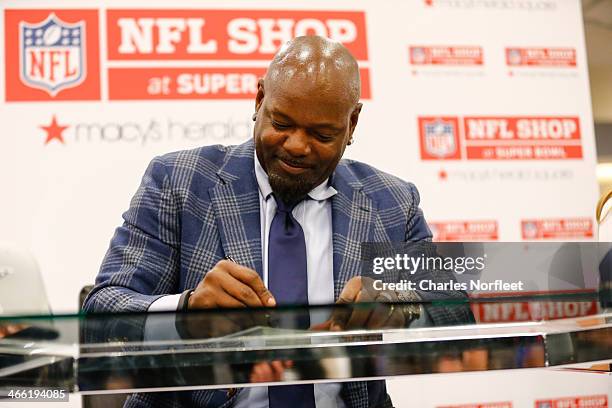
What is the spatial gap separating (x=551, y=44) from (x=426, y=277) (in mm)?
3133

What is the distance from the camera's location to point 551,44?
3652mm

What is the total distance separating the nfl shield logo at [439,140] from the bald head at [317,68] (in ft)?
6.40

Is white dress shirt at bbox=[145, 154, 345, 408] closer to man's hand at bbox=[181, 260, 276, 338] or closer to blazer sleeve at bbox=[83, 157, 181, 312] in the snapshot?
blazer sleeve at bbox=[83, 157, 181, 312]

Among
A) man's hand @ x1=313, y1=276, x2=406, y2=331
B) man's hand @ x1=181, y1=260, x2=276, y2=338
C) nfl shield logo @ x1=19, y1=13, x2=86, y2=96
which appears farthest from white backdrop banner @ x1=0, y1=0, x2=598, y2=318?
man's hand @ x1=313, y1=276, x2=406, y2=331

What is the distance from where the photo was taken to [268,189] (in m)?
1.66

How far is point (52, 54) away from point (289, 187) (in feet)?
6.97

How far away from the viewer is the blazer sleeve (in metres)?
1.38

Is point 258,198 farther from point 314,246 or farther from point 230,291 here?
point 230,291

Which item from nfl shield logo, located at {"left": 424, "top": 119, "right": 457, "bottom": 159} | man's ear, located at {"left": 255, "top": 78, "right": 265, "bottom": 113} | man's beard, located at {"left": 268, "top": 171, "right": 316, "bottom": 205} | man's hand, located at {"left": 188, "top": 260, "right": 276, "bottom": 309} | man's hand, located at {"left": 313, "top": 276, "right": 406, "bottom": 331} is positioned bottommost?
man's hand, located at {"left": 313, "top": 276, "right": 406, "bottom": 331}

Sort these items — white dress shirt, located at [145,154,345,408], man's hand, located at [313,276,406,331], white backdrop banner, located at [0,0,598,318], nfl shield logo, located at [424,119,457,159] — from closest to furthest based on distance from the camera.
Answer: man's hand, located at [313,276,406,331]
white dress shirt, located at [145,154,345,408]
white backdrop banner, located at [0,0,598,318]
nfl shield logo, located at [424,119,457,159]

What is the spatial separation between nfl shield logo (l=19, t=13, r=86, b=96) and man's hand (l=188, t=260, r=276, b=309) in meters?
2.50

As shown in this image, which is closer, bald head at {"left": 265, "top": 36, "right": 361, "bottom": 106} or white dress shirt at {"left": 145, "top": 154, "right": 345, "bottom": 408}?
white dress shirt at {"left": 145, "top": 154, "right": 345, "bottom": 408}

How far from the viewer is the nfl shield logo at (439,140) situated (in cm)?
346

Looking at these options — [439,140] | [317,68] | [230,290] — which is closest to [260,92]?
[317,68]
